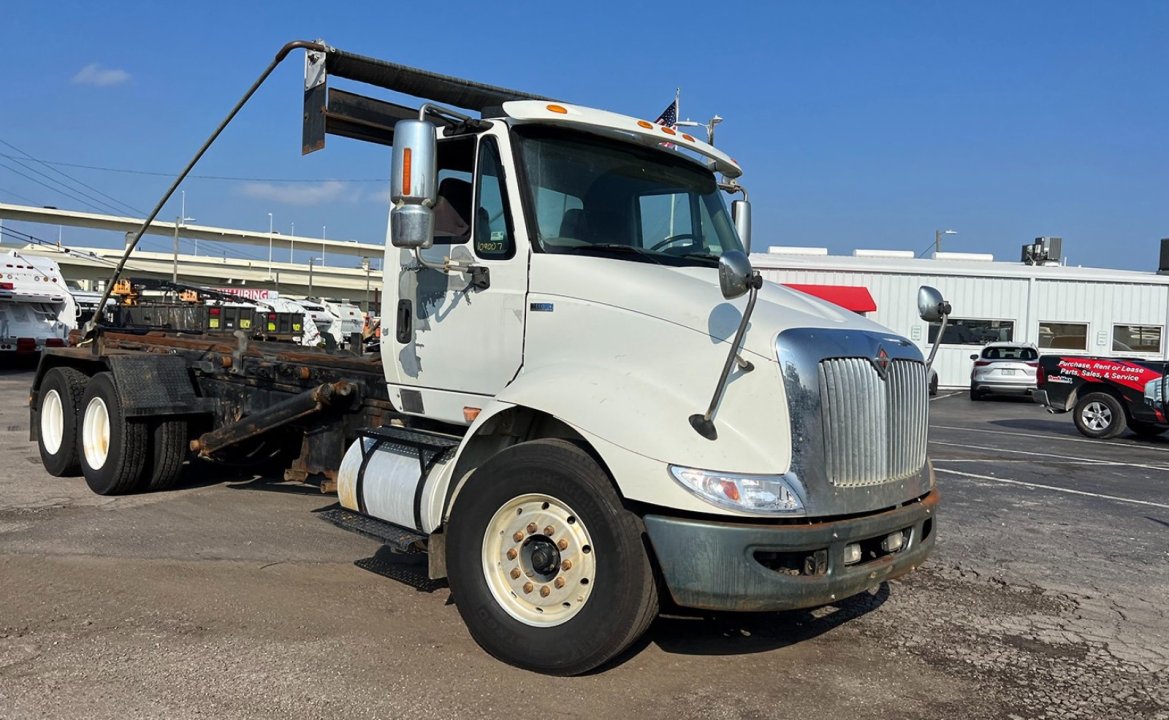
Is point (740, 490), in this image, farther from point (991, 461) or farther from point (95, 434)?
point (991, 461)

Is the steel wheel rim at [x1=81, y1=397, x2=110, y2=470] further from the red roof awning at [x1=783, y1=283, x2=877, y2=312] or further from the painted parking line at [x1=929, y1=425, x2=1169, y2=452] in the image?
the red roof awning at [x1=783, y1=283, x2=877, y2=312]

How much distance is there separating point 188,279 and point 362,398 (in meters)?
79.3

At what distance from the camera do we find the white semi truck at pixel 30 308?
21.6m

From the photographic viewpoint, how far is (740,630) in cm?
482

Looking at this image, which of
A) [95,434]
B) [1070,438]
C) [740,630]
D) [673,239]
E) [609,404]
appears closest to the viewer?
[609,404]

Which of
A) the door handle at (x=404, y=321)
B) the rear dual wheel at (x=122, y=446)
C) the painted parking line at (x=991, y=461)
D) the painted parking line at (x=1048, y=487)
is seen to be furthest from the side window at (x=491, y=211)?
the painted parking line at (x=991, y=461)

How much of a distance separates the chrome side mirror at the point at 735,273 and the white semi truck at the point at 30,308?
71.4 ft

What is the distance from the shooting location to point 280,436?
294 inches

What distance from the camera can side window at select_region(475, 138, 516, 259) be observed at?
470cm

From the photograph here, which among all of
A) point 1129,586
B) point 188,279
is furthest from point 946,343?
point 188,279

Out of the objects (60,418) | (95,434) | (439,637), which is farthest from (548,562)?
(60,418)

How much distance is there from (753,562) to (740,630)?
134 cm

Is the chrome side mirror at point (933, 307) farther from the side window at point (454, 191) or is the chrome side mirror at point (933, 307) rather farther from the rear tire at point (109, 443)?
the rear tire at point (109, 443)

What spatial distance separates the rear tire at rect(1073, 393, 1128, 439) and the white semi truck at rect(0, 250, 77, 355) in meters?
21.4
